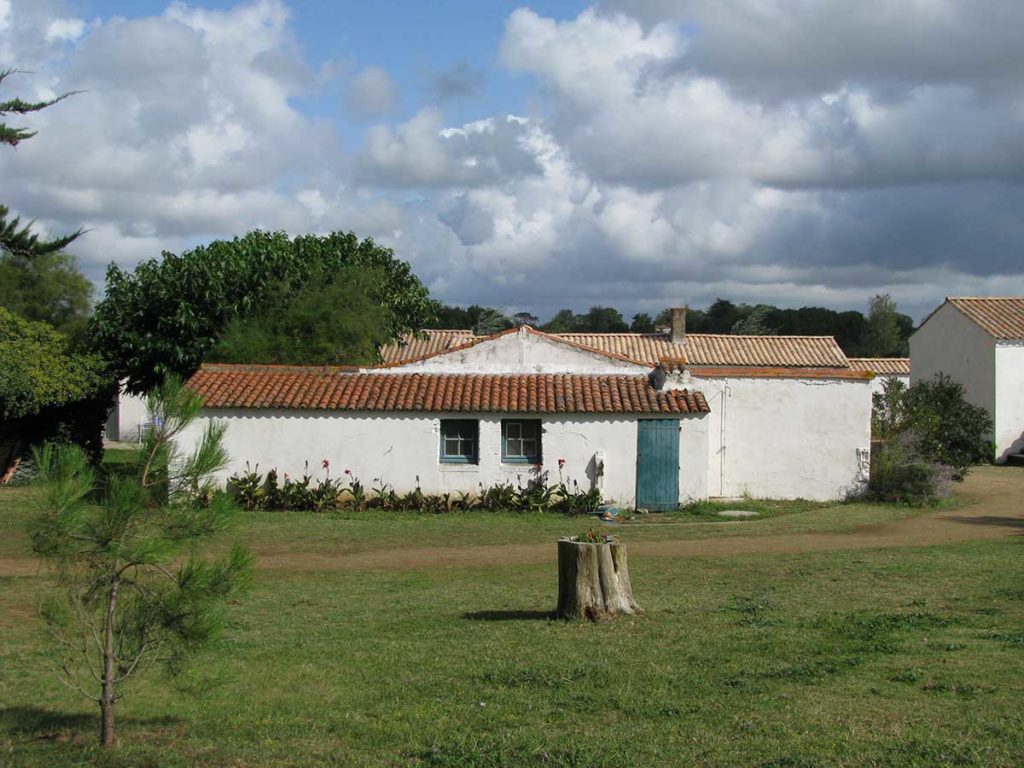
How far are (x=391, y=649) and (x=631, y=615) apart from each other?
98.3 inches

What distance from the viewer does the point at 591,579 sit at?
1048cm

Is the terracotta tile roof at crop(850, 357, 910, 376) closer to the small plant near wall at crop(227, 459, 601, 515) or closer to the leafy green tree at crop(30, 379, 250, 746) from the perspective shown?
the small plant near wall at crop(227, 459, 601, 515)

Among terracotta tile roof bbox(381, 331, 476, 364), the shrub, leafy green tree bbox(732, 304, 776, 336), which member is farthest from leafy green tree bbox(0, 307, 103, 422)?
leafy green tree bbox(732, 304, 776, 336)

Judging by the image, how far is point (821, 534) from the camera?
60.1ft

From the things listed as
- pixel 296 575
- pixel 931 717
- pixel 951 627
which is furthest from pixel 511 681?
pixel 296 575

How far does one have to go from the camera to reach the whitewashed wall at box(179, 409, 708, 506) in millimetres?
22172

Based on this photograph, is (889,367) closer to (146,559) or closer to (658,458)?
(658,458)

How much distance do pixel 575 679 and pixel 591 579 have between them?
7.66 feet

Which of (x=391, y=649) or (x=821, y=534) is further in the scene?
(x=821, y=534)

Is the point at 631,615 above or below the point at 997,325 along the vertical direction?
below

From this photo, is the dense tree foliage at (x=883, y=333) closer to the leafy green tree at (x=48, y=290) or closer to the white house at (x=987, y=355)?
the white house at (x=987, y=355)

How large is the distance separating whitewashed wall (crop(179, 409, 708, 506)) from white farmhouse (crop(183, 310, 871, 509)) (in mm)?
21

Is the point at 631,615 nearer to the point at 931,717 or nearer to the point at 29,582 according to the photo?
the point at 931,717

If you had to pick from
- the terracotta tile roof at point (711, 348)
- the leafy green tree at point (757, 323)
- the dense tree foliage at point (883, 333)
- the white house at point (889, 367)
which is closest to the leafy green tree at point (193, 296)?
the terracotta tile roof at point (711, 348)
